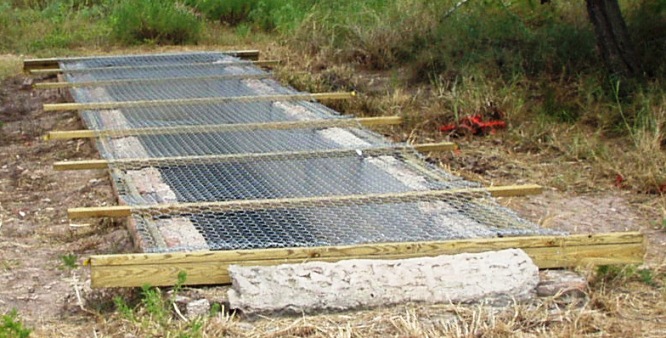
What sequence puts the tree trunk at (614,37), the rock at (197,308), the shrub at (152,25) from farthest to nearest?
the shrub at (152,25), the tree trunk at (614,37), the rock at (197,308)

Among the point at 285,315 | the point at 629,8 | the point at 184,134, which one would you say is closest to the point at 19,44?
the point at 184,134

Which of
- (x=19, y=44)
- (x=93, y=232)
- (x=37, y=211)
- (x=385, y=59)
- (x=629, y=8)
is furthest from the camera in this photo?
(x=19, y=44)

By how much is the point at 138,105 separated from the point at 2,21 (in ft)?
15.9

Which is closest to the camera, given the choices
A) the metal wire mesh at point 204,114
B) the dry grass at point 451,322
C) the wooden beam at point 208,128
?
the dry grass at point 451,322

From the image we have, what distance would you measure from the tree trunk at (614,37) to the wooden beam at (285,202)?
266cm

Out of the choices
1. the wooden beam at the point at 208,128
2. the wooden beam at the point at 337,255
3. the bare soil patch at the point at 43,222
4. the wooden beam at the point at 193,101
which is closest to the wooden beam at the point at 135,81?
the bare soil patch at the point at 43,222

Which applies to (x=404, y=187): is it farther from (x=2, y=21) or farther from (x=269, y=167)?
(x=2, y=21)

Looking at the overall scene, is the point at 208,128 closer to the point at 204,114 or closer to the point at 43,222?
the point at 204,114

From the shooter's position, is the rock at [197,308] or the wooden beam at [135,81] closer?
the rock at [197,308]

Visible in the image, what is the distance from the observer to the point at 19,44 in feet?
35.7

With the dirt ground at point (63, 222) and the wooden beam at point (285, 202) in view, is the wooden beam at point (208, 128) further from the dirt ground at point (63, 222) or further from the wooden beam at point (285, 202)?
the wooden beam at point (285, 202)

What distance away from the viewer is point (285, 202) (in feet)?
15.0

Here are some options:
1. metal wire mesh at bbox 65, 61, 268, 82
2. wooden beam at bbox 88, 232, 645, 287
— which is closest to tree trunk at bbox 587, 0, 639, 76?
metal wire mesh at bbox 65, 61, 268, 82

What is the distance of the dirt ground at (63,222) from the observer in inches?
156
